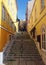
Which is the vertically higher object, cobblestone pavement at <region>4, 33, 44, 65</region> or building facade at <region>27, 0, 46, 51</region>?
building facade at <region>27, 0, 46, 51</region>

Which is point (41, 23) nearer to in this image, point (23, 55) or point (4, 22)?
point (23, 55)

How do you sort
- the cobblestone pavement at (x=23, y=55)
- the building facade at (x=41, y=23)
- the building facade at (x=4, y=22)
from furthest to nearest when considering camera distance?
the building facade at (x=4, y=22), the building facade at (x=41, y=23), the cobblestone pavement at (x=23, y=55)

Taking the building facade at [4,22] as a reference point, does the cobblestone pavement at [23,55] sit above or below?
below

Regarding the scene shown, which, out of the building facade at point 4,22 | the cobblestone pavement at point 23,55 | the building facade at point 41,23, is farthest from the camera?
the building facade at point 4,22

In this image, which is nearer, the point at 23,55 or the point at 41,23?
the point at 41,23

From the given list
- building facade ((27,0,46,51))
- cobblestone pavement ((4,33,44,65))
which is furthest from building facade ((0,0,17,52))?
building facade ((27,0,46,51))

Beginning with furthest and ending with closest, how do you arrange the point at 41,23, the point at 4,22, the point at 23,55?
the point at 4,22 < the point at 23,55 < the point at 41,23

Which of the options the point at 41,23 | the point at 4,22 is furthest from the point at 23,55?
the point at 4,22

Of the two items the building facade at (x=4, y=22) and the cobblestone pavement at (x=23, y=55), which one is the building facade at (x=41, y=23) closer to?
the cobblestone pavement at (x=23, y=55)

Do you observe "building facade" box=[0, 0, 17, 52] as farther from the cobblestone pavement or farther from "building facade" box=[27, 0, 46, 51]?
"building facade" box=[27, 0, 46, 51]

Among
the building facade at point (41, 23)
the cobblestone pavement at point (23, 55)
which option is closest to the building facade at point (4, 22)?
the cobblestone pavement at point (23, 55)

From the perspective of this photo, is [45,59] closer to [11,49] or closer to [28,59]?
[28,59]

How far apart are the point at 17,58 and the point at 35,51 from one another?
2696 millimetres

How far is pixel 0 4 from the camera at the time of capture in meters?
14.5
